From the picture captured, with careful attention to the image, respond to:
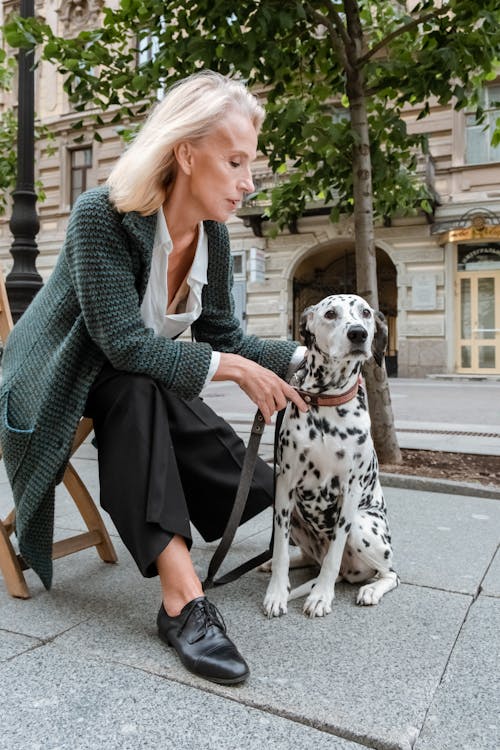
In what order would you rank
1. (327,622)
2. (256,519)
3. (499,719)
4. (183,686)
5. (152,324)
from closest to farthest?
1. (499,719)
2. (183,686)
3. (327,622)
4. (152,324)
5. (256,519)

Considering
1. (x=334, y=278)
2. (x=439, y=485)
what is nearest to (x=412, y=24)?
(x=439, y=485)

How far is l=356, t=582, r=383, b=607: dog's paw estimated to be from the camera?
6.84 ft

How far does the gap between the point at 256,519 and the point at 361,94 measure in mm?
3523

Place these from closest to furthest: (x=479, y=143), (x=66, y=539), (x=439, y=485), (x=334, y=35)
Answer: (x=66, y=539)
(x=439, y=485)
(x=334, y=35)
(x=479, y=143)

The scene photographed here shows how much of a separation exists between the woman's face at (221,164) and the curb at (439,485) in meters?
2.70

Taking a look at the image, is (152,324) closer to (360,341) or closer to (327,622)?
(360,341)

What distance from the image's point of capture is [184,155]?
195cm

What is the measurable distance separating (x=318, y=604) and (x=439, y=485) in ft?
7.50

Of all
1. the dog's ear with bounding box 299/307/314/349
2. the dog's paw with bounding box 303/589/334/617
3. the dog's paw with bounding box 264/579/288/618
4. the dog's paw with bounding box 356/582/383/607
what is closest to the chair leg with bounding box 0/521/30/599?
the dog's paw with bounding box 264/579/288/618

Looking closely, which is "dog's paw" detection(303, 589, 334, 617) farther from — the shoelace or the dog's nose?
the dog's nose

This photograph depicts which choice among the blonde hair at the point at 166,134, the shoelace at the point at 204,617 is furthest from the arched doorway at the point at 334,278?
the shoelace at the point at 204,617

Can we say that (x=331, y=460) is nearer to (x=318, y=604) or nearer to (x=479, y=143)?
(x=318, y=604)

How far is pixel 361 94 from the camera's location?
194 inches

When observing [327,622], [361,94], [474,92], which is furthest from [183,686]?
[474,92]
